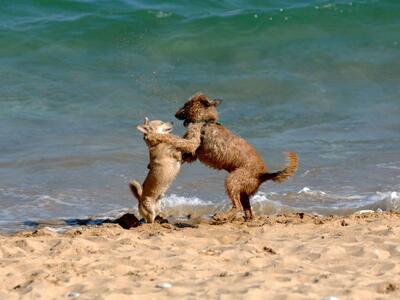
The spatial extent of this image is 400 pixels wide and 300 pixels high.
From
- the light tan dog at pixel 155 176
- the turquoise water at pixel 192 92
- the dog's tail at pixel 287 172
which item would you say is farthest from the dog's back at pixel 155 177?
the dog's tail at pixel 287 172

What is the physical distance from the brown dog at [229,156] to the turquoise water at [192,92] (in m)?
0.73

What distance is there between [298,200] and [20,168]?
10.2 ft

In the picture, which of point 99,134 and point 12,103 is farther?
point 12,103

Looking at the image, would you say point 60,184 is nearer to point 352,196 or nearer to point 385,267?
point 352,196

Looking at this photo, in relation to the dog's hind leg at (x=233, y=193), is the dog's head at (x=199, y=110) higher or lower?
higher

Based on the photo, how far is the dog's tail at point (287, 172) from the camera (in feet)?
26.1

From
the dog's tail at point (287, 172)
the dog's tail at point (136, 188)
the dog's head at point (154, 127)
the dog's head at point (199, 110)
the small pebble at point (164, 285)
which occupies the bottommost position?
the small pebble at point (164, 285)

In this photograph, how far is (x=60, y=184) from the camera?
31.1 feet

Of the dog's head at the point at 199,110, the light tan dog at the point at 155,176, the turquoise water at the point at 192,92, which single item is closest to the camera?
the light tan dog at the point at 155,176

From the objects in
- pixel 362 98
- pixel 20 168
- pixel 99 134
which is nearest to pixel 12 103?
pixel 99 134

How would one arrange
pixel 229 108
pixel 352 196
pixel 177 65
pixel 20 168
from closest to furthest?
pixel 352 196
pixel 20 168
pixel 229 108
pixel 177 65

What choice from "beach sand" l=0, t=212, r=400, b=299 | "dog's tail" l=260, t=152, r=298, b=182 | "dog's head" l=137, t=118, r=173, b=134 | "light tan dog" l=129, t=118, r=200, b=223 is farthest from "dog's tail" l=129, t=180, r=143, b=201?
"dog's tail" l=260, t=152, r=298, b=182

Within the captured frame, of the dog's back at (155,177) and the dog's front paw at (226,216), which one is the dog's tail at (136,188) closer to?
the dog's back at (155,177)

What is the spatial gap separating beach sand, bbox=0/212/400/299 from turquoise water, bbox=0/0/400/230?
107 centimetres
